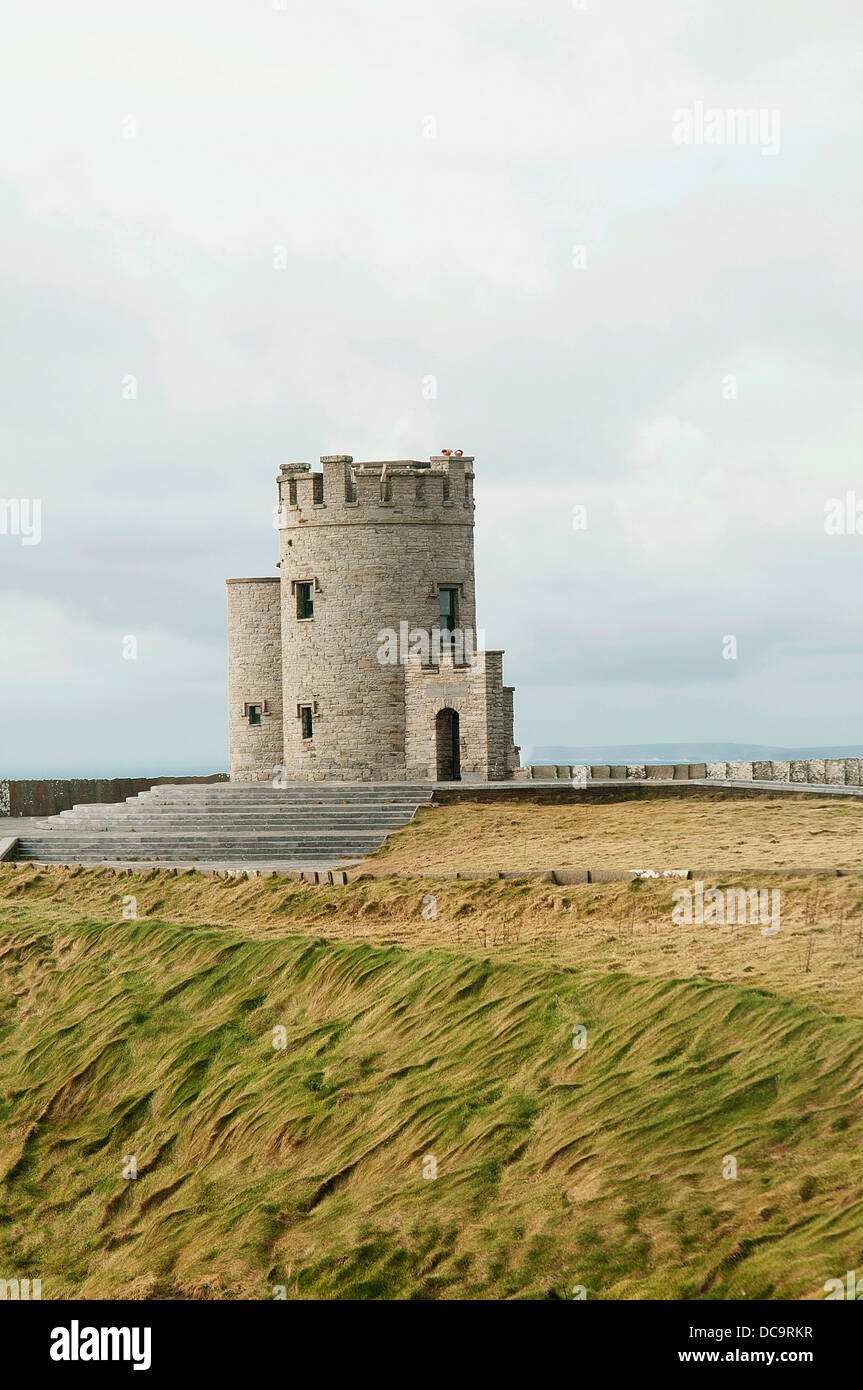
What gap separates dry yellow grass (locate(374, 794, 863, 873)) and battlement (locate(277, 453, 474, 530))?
8.92 metres

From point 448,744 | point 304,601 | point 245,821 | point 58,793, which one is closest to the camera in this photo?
point 245,821

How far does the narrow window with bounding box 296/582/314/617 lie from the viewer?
1496 inches

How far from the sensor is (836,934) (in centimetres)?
1659

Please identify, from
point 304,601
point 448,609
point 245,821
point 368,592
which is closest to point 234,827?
point 245,821

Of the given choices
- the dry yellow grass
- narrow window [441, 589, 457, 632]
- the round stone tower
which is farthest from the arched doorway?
the dry yellow grass

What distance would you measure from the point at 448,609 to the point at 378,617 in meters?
2.02

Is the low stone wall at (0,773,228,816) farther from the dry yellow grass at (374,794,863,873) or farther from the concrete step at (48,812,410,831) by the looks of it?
the dry yellow grass at (374,794,863,873)

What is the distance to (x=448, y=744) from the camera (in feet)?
120

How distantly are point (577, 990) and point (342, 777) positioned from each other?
72.9ft

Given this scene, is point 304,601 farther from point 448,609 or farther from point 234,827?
point 234,827

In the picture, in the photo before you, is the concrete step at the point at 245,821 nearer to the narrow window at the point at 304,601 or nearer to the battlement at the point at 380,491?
the narrow window at the point at 304,601
